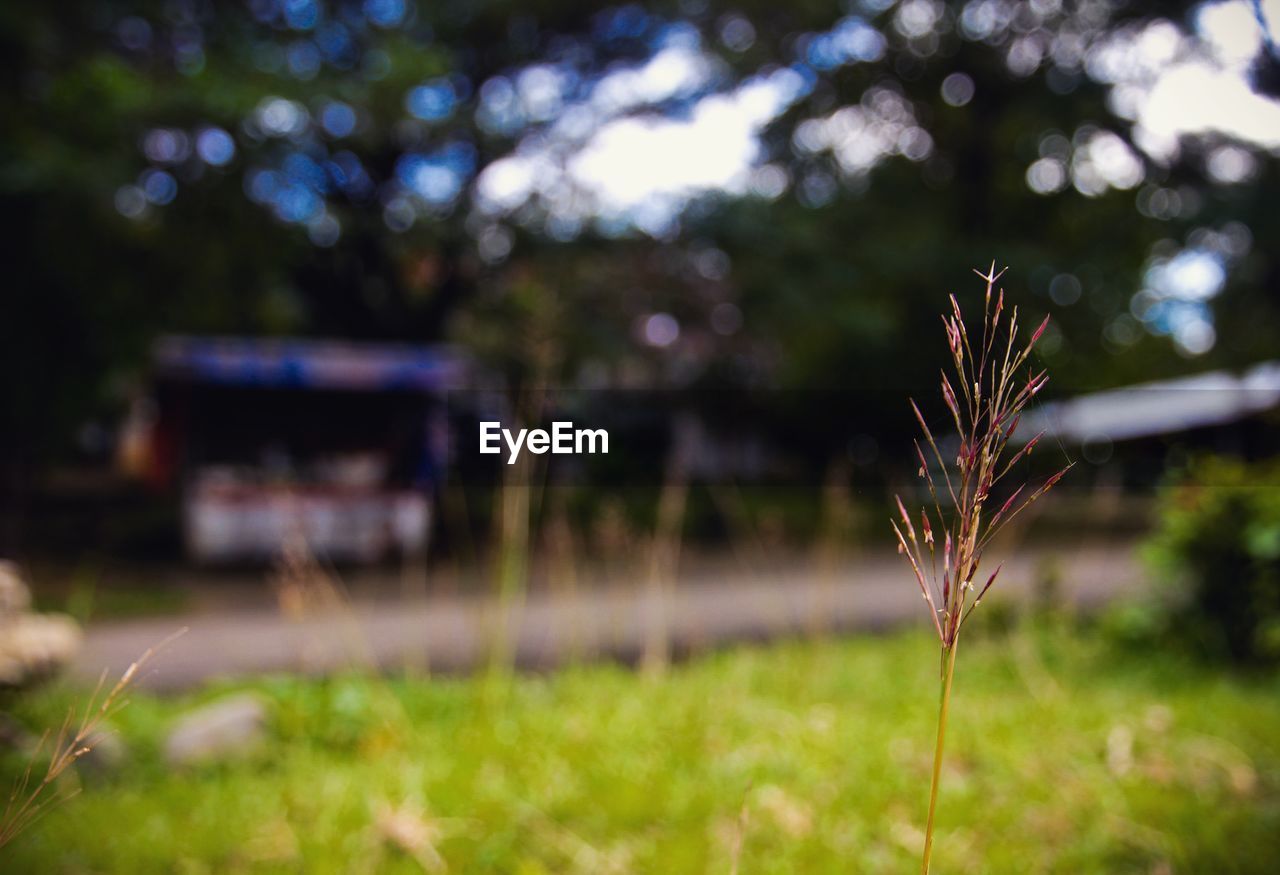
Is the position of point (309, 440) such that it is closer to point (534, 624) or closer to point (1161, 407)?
point (534, 624)

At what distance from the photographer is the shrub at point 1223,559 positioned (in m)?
4.57

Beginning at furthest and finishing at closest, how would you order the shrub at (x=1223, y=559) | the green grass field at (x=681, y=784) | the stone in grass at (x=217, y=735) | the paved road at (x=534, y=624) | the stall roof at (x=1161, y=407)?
1. the paved road at (x=534, y=624)
2. the shrub at (x=1223, y=559)
3. the stone in grass at (x=217, y=735)
4. the green grass field at (x=681, y=784)
5. the stall roof at (x=1161, y=407)

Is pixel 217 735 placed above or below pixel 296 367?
below

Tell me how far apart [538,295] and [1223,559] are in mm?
7114

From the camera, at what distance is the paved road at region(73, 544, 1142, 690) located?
17.6 feet

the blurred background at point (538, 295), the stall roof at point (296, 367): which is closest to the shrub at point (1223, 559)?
the blurred background at point (538, 295)

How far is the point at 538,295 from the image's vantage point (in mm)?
9992

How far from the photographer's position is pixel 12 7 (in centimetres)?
834

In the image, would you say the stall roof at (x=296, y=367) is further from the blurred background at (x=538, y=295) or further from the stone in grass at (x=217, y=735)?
the stone in grass at (x=217, y=735)

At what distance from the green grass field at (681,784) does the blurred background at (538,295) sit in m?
0.36

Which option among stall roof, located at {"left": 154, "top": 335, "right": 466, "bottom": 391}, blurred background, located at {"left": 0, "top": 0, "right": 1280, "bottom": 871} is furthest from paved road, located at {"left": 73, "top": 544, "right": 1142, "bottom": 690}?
stall roof, located at {"left": 154, "top": 335, "right": 466, "bottom": 391}

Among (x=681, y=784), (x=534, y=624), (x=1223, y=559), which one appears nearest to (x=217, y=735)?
(x=681, y=784)

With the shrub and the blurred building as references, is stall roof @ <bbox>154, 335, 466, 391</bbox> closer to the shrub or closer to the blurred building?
the blurred building

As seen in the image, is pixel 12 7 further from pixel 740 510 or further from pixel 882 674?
pixel 740 510
